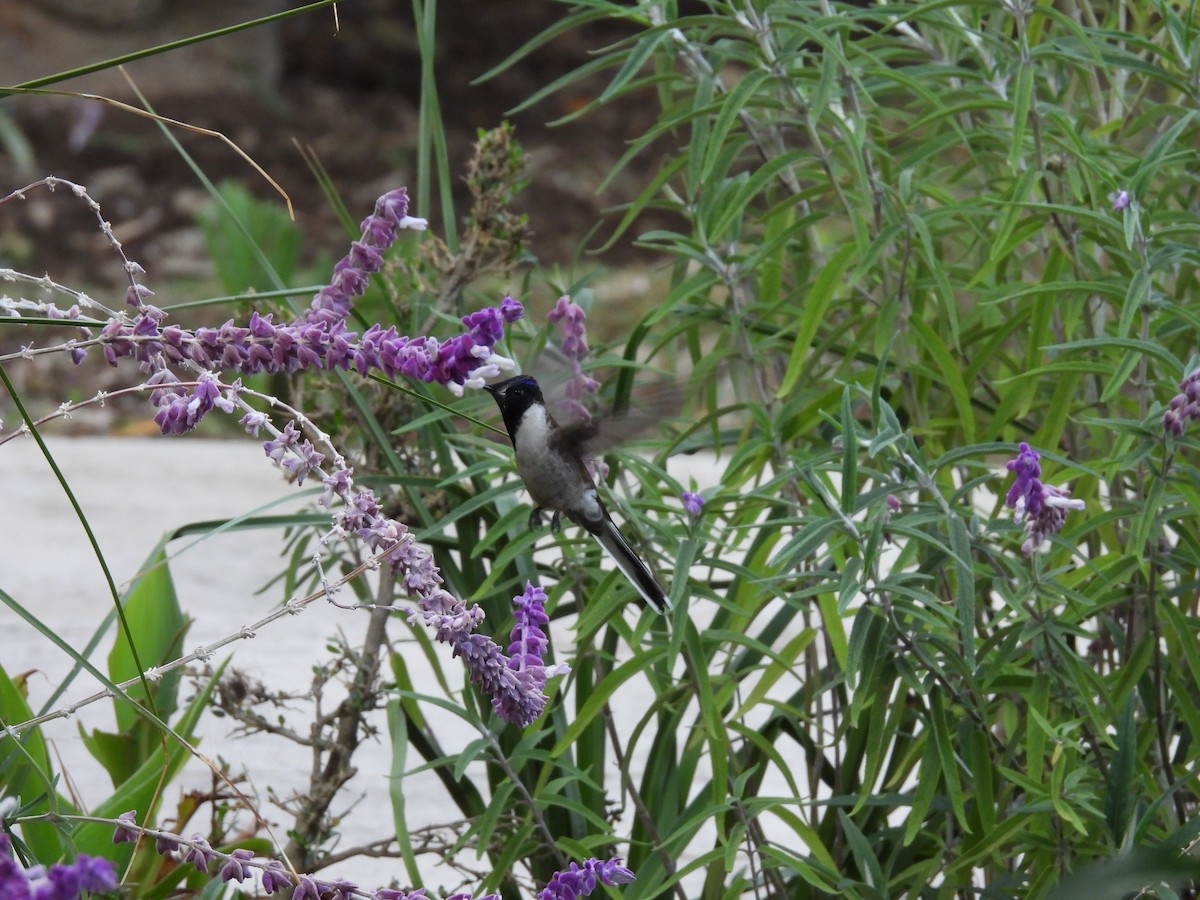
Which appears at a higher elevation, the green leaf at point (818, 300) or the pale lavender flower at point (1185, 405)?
the green leaf at point (818, 300)

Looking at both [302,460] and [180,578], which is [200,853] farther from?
[180,578]

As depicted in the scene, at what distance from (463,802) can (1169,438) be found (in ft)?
3.27

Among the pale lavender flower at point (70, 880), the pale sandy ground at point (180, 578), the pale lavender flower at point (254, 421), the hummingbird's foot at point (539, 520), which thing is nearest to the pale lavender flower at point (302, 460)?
the pale lavender flower at point (254, 421)

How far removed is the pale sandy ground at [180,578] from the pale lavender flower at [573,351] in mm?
616

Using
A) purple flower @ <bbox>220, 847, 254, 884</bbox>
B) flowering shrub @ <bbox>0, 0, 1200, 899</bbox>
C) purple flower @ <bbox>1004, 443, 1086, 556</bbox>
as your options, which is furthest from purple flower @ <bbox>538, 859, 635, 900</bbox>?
purple flower @ <bbox>1004, 443, 1086, 556</bbox>

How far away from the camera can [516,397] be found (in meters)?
1.58

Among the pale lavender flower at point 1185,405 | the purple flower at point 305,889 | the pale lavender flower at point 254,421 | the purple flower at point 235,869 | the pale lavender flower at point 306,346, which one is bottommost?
the purple flower at point 305,889

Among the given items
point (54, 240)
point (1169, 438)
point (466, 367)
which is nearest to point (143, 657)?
point (466, 367)

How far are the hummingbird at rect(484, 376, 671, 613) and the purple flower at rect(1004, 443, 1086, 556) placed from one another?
40 cm

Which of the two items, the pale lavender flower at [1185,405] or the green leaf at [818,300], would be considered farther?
the green leaf at [818,300]

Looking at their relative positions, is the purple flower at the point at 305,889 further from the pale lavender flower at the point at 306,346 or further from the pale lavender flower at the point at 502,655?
the pale lavender flower at the point at 306,346

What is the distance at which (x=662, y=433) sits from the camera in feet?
7.36

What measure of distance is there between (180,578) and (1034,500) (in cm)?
283

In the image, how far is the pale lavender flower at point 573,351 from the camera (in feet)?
5.29
